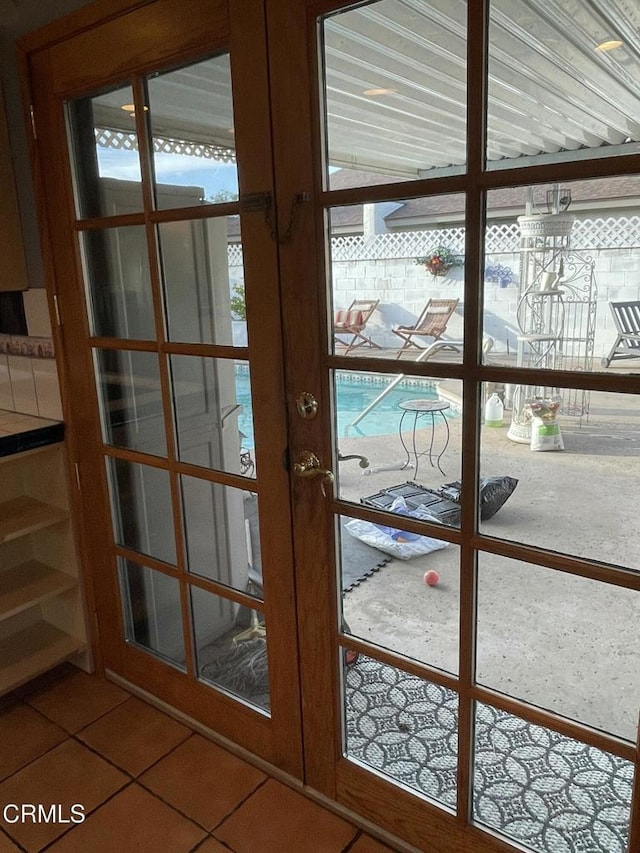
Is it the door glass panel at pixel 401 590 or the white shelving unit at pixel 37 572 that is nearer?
the door glass panel at pixel 401 590

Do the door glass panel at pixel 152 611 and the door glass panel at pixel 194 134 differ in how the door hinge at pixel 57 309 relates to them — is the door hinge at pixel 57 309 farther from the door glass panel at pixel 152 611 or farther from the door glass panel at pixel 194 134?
the door glass panel at pixel 152 611

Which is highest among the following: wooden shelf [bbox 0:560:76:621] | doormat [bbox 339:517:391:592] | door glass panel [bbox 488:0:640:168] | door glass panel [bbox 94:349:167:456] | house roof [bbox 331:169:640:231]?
door glass panel [bbox 488:0:640:168]

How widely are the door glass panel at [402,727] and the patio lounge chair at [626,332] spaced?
32.7 inches

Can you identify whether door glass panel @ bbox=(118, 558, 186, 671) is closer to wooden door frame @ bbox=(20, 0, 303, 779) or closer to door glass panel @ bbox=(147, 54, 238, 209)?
wooden door frame @ bbox=(20, 0, 303, 779)

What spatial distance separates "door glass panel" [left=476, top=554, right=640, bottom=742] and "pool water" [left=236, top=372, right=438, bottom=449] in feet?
1.12

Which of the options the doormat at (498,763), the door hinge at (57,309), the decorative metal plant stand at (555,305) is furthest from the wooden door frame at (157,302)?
the decorative metal plant stand at (555,305)

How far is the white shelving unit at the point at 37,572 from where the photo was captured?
2.11 m

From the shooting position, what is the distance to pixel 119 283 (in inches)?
72.7

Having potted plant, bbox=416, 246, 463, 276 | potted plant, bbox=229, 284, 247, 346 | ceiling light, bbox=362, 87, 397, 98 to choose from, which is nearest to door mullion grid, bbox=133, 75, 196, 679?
potted plant, bbox=229, 284, 247, 346

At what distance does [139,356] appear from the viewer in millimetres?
1842

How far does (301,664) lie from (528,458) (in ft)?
2.72

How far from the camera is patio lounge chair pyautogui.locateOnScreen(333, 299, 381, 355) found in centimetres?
136

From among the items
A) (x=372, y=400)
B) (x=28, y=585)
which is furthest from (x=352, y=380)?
(x=28, y=585)

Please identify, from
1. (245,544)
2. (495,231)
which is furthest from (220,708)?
(495,231)
